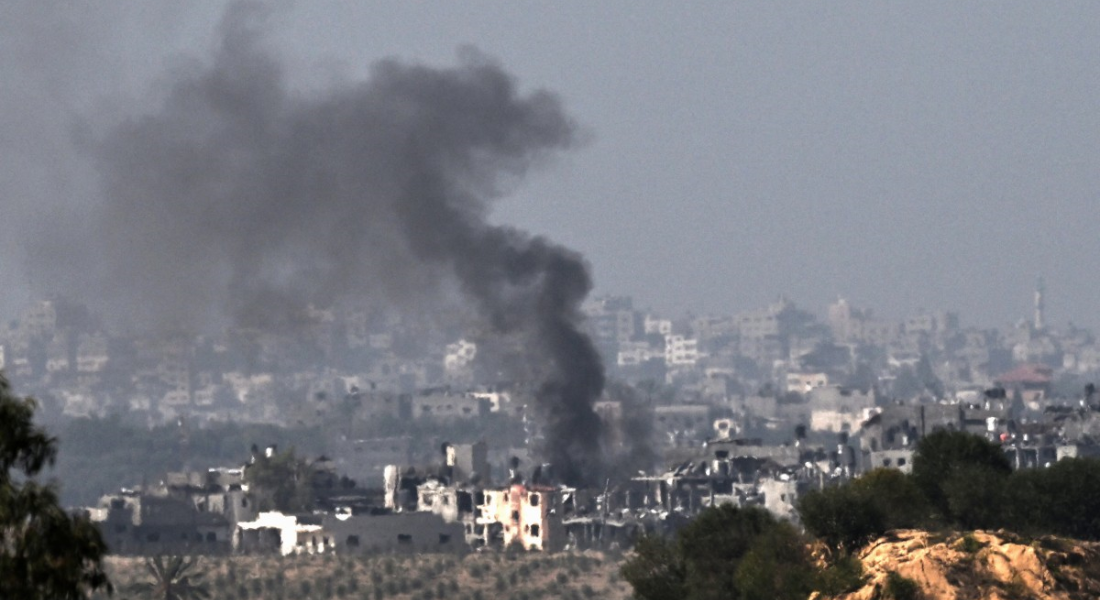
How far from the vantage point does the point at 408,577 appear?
88625mm

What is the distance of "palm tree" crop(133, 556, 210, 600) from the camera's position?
77.2m

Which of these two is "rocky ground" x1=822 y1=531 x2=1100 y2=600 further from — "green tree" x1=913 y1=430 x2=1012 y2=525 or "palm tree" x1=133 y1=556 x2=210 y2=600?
"palm tree" x1=133 y1=556 x2=210 y2=600

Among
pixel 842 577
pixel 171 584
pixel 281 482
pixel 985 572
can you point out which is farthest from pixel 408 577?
pixel 985 572

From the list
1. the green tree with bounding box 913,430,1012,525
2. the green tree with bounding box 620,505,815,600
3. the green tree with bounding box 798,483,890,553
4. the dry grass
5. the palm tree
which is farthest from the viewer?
the dry grass

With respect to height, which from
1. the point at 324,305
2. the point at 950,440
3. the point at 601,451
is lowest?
the point at 950,440

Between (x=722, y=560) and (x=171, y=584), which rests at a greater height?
(x=171, y=584)

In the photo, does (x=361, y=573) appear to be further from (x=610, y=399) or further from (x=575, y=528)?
(x=610, y=399)

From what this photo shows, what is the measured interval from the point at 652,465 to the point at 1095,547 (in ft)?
285

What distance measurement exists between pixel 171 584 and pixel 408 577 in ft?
40.0

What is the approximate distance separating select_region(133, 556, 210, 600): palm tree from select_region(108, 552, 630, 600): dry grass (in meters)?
1.22

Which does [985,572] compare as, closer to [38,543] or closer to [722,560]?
[722,560]

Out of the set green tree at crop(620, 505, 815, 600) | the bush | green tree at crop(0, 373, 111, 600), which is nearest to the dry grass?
green tree at crop(620, 505, 815, 600)

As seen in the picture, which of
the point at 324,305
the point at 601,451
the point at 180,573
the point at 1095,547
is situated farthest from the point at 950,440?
the point at 324,305

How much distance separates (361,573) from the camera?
90.1m
